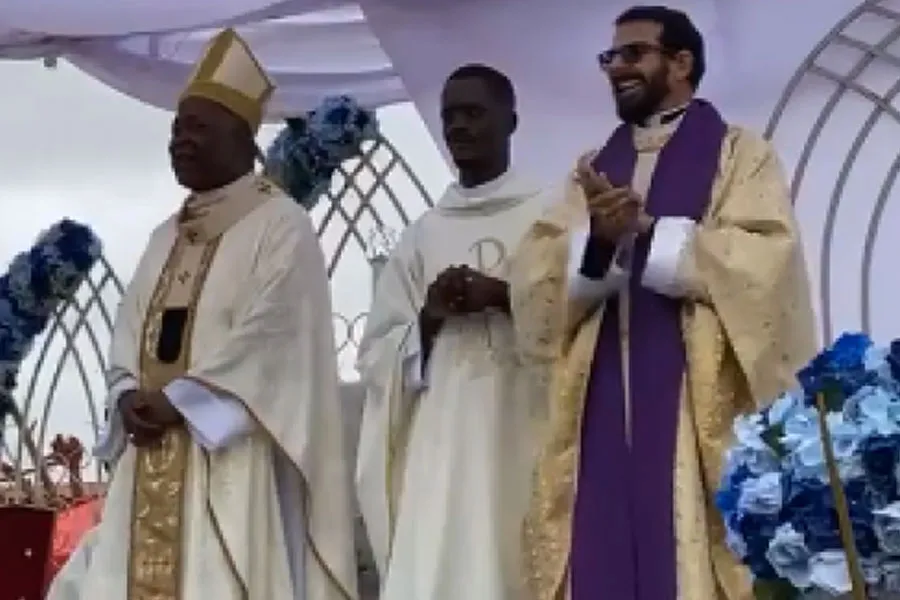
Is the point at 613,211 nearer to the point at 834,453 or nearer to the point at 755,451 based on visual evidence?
the point at 755,451

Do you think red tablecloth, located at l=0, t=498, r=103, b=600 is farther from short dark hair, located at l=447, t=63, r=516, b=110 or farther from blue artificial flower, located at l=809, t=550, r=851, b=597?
blue artificial flower, located at l=809, t=550, r=851, b=597

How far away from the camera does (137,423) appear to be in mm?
3645

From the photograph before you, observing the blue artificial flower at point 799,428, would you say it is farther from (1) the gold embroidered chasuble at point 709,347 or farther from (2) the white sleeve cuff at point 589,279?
(2) the white sleeve cuff at point 589,279

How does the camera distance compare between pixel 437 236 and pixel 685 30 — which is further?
pixel 437 236

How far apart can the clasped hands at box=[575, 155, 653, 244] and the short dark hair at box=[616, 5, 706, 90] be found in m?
0.37

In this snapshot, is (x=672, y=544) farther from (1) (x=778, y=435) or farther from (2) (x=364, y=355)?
(1) (x=778, y=435)

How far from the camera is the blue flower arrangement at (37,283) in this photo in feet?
16.5

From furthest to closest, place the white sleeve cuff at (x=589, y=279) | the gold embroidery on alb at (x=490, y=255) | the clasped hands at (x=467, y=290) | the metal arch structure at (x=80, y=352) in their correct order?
the metal arch structure at (x=80, y=352) → the gold embroidery on alb at (x=490, y=255) → the clasped hands at (x=467, y=290) → the white sleeve cuff at (x=589, y=279)

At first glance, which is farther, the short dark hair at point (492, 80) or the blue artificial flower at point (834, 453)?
the short dark hair at point (492, 80)

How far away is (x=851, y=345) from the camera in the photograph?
1500mm

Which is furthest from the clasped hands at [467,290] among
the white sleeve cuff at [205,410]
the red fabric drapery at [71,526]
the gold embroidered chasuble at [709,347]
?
the red fabric drapery at [71,526]

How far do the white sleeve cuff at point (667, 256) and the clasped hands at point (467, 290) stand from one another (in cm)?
50

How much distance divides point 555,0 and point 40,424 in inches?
103

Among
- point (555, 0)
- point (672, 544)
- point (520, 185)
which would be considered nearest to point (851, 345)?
point (672, 544)
